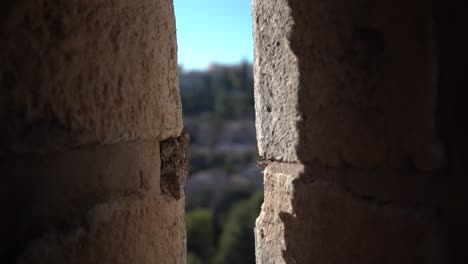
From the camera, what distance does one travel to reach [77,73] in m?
0.98

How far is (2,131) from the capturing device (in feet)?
2.97

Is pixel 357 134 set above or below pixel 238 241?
Answer: above

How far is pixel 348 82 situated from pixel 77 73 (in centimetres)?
52

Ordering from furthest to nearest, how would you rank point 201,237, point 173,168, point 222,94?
point 222,94 < point 201,237 < point 173,168

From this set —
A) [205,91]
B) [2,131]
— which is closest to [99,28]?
[2,131]

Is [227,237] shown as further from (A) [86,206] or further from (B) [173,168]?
(A) [86,206]

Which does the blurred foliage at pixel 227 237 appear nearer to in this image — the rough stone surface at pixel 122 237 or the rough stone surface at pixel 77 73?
the rough stone surface at pixel 122 237

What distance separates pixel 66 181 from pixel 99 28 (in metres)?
0.31

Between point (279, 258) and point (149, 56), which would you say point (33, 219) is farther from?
point (279, 258)

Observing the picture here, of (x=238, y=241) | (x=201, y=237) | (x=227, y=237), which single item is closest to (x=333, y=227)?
(x=238, y=241)

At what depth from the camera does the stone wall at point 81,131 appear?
3.00 ft

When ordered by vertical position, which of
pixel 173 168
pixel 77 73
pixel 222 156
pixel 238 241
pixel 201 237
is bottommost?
pixel 201 237

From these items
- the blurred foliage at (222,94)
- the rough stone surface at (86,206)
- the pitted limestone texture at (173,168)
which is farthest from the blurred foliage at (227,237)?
the rough stone surface at (86,206)

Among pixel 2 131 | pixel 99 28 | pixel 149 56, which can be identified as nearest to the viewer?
pixel 2 131
